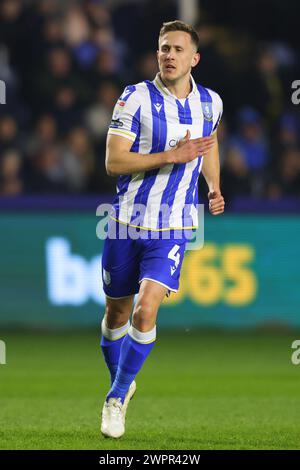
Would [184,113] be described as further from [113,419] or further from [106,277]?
[113,419]

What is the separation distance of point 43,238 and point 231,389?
3477 mm

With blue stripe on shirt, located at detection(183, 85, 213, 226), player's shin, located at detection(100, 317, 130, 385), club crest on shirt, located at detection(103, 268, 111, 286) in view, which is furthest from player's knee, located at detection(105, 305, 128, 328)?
blue stripe on shirt, located at detection(183, 85, 213, 226)

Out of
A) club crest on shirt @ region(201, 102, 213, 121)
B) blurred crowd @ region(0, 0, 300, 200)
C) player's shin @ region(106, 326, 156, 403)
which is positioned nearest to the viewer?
player's shin @ region(106, 326, 156, 403)

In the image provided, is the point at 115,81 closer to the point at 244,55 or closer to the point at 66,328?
the point at 244,55

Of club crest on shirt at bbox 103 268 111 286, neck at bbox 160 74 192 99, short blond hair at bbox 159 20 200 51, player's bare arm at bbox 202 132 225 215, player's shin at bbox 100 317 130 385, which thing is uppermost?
short blond hair at bbox 159 20 200 51

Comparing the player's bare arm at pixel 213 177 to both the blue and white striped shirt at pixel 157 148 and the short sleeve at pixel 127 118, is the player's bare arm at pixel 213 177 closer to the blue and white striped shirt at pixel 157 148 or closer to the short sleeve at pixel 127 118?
the blue and white striped shirt at pixel 157 148

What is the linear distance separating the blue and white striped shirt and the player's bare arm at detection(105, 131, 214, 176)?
10cm

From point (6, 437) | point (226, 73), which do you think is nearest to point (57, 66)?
point (226, 73)

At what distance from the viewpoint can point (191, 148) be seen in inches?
257

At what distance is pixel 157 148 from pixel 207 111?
1.36 ft

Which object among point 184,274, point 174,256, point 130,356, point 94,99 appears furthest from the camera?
point 94,99

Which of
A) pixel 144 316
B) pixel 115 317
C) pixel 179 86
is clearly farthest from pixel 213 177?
pixel 144 316

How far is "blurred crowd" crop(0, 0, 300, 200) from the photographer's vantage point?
12.2m

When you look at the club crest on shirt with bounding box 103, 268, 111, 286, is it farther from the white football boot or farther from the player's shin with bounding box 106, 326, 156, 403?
the white football boot
